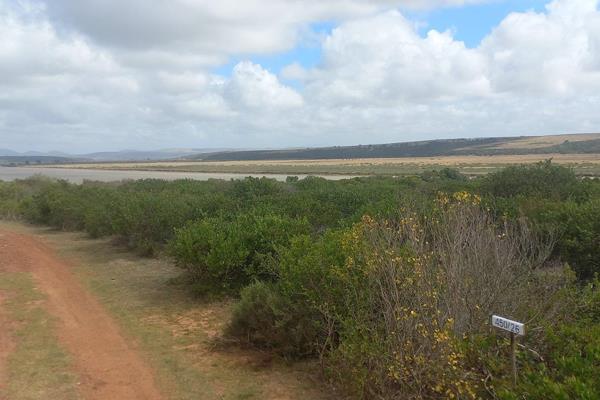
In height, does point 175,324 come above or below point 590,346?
below

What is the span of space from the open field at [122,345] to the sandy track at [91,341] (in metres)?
0.01

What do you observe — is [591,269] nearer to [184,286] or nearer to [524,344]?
[524,344]

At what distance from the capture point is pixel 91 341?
8.25 metres

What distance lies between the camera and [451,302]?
5281mm

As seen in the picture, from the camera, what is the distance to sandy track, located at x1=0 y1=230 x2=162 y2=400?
653cm

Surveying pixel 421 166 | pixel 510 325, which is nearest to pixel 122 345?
pixel 510 325

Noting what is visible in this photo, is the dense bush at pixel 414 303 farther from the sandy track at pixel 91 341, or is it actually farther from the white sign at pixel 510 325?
the sandy track at pixel 91 341

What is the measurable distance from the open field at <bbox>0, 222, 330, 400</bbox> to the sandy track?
1 cm

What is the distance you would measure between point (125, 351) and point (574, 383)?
6.38 metres

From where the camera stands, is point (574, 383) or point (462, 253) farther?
point (462, 253)

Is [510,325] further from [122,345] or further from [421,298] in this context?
[122,345]

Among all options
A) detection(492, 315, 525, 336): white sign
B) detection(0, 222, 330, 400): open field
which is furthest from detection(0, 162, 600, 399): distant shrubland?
detection(0, 222, 330, 400): open field

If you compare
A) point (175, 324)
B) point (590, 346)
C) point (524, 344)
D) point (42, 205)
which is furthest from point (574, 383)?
point (42, 205)

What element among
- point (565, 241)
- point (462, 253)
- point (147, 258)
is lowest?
point (147, 258)
